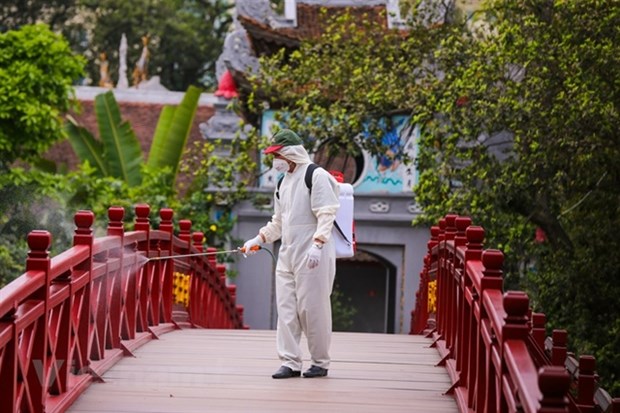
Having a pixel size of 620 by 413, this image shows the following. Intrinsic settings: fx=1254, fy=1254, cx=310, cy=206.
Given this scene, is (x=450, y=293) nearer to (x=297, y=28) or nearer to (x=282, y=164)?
(x=282, y=164)

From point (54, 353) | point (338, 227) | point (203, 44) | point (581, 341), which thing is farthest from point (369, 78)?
point (203, 44)

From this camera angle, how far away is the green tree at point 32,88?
2223cm

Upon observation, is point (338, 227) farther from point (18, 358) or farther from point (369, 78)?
point (369, 78)

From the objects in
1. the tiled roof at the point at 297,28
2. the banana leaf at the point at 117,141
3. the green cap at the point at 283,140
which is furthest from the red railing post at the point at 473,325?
the tiled roof at the point at 297,28

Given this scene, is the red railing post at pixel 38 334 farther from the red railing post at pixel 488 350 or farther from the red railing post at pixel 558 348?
the red railing post at pixel 558 348

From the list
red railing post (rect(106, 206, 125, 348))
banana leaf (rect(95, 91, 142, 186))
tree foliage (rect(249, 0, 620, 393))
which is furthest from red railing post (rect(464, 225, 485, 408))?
banana leaf (rect(95, 91, 142, 186))

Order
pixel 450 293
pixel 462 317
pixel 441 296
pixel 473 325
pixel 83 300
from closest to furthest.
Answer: pixel 473 325, pixel 83 300, pixel 462 317, pixel 450 293, pixel 441 296

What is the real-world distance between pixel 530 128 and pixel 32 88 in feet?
37.3

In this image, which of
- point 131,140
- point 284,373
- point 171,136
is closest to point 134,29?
point 171,136

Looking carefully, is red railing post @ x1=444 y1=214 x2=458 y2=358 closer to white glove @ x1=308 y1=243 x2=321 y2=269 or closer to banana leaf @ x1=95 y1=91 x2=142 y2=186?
white glove @ x1=308 y1=243 x2=321 y2=269

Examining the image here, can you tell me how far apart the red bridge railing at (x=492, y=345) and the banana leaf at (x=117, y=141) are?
13.2 meters

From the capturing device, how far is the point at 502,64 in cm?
1411

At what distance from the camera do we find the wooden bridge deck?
6.88 meters

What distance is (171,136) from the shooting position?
24219mm
